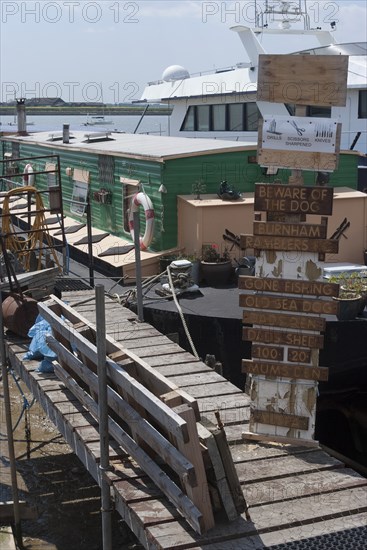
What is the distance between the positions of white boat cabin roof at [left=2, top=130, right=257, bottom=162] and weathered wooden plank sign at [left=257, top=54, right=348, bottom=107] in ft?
23.0

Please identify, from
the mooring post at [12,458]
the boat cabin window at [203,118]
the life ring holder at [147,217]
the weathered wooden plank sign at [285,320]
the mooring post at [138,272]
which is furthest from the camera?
the boat cabin window at [203,118]

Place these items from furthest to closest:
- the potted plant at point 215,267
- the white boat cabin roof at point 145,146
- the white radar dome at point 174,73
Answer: the white radar dome at point 174,73 < the white boat cabin roof at point 145,146 < the potted plant at point 215,267

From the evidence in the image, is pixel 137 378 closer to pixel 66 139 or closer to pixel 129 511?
pixel 129 511

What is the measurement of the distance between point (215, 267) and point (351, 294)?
8.39ft

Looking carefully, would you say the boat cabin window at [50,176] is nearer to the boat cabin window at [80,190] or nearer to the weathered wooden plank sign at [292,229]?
the boat cabin window at [80,190]

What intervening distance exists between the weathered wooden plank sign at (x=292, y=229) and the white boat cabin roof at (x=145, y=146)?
6.99 m

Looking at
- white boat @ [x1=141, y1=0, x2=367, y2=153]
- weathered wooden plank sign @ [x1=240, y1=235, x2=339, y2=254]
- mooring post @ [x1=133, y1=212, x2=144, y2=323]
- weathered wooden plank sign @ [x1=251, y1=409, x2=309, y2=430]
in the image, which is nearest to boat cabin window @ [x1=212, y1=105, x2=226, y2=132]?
white boat @ [x1=141, y1=0, x2=367, y2=153]

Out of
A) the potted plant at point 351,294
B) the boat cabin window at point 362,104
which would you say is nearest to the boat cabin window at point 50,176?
the boat cabin window at point 362,104

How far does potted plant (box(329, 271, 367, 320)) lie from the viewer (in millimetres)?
10508

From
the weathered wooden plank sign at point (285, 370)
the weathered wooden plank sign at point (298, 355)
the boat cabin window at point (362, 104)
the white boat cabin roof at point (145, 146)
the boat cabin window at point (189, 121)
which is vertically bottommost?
the weathered wooden plank sign at point (285, 370)

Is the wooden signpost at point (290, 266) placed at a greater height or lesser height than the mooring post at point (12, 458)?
greater

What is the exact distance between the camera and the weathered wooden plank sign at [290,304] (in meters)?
6.50

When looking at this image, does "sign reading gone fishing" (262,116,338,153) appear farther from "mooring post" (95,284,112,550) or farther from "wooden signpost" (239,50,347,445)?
"mooring post" (95,284,112,550)

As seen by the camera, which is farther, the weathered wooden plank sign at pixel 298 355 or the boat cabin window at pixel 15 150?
the boat cabin window at pixel 15 150
